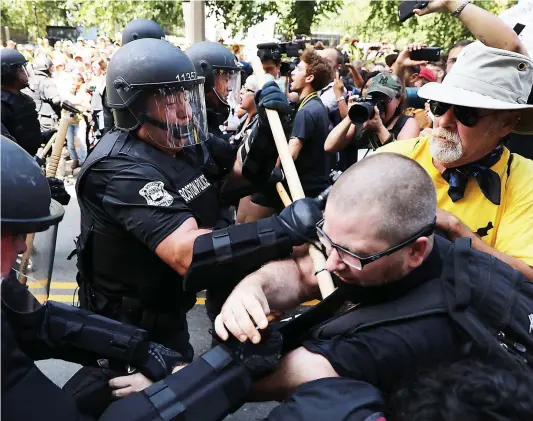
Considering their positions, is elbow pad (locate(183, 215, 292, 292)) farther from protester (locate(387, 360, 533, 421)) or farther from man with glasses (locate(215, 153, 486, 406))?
protester (locate(387, 360, 533, 421))

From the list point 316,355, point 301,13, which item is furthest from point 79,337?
point 301,13

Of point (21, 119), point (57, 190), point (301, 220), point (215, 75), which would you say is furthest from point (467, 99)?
point (21, 119)

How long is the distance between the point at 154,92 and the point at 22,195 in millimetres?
1119

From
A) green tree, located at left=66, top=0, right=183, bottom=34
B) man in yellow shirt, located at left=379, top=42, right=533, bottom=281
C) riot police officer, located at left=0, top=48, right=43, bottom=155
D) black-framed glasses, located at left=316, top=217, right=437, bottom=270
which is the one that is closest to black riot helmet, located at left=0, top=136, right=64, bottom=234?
black-framed glasses, located at left=316, top=217, right=437, bottom=270

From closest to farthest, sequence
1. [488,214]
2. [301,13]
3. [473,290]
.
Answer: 1. [473,290]
2. [488,214]
3. [301,13]

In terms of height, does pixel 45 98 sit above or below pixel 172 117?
below

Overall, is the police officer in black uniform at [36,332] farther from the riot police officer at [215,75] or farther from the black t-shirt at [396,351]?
the riot police officer at [215,75]

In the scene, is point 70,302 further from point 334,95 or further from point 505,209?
point 505,209

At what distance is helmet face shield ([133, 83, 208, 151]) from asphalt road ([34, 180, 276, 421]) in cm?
88

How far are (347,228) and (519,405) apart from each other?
0.52m

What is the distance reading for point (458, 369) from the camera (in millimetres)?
1125

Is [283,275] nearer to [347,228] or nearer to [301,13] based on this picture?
[347,228]

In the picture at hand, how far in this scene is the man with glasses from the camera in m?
1.29

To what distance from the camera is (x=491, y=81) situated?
207 cm
